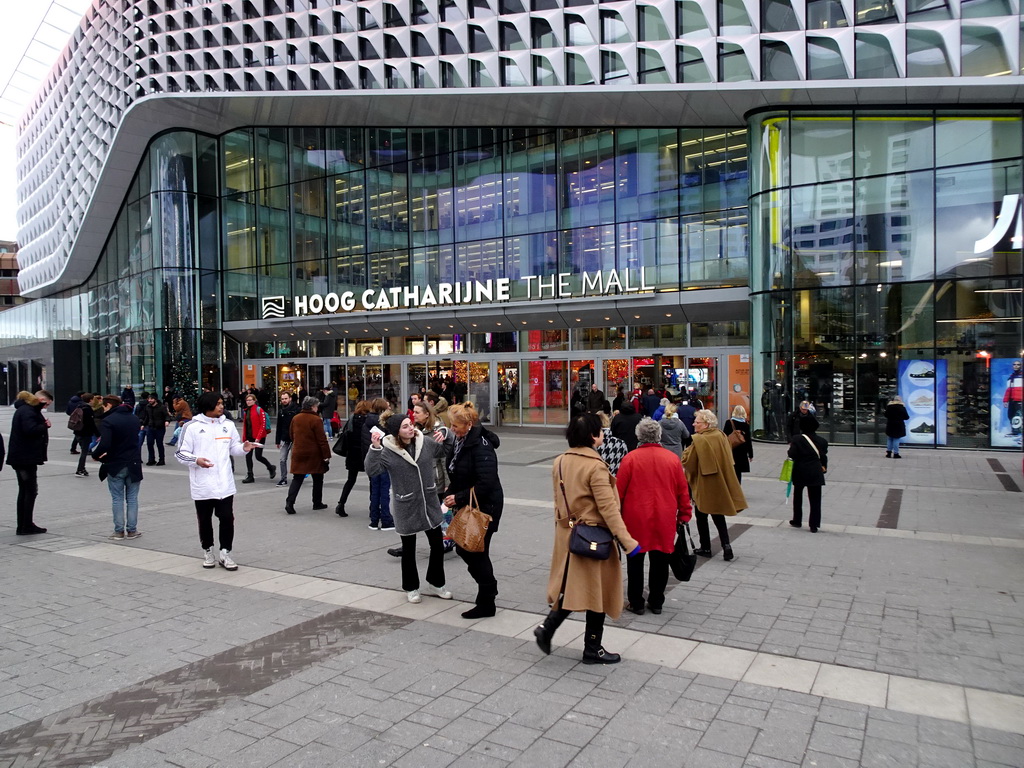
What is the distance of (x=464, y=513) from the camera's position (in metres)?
5.86

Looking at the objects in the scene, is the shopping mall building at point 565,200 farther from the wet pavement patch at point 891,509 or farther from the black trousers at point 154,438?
the black trousers at point 154,438

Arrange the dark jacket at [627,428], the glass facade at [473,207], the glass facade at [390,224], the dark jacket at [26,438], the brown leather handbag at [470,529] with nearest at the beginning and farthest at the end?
1. the brown leather handbag at [470,529]
2. the dark jacket at [26,438]
3. the dark jacket at [627,428]
4. the glass facade at [473,207]
5. the glass facade at [390,224]

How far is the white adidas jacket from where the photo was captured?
754 centimetres

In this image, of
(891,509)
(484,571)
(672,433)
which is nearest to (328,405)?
(672,433)

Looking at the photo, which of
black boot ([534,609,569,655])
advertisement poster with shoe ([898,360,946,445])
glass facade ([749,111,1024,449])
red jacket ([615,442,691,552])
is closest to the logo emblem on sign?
glass facade ([749,111,1024,449])

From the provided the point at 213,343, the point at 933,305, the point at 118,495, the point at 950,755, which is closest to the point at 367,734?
the point at 950,755

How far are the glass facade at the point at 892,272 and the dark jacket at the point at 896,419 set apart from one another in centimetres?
208

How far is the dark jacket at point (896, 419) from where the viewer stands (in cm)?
1766

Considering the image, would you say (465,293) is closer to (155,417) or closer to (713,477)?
(155,417)

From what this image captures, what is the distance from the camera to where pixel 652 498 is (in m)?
5.86

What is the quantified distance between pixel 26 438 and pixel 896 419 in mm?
18063

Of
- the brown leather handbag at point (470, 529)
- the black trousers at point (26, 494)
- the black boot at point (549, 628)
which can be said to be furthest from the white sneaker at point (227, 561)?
the black boot at point (549, 628)

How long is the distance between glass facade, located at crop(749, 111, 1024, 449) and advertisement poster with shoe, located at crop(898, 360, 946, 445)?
0.03 m

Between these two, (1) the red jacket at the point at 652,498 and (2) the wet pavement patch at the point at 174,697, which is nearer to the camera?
(2) the wet pavement patch at the point at 174,697
